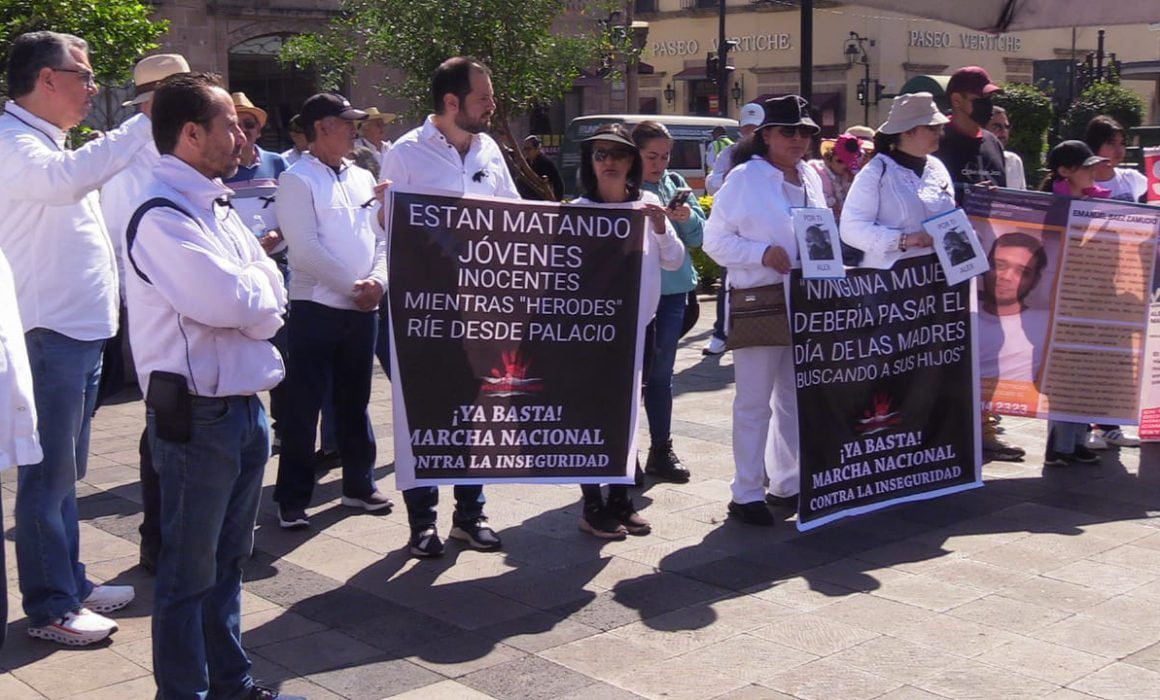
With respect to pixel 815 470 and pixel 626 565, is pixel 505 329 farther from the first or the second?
pixel 815 470

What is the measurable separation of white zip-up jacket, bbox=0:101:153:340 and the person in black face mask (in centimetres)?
439

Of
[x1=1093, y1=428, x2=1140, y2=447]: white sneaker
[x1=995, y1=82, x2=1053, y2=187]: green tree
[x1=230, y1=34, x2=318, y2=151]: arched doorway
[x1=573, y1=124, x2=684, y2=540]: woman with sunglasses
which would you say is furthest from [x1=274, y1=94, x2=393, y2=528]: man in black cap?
[x1=230, y1=34, x2=318, y2=151]: arched doorway

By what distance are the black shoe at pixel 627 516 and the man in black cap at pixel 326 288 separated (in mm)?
1177

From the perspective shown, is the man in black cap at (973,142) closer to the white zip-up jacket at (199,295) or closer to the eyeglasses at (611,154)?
the eyeglasses at (611,154)

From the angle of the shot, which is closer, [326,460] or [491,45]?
[326,460]

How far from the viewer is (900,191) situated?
6.29 metres

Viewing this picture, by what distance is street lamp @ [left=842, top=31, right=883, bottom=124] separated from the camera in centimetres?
3781

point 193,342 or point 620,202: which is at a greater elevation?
point 620,202

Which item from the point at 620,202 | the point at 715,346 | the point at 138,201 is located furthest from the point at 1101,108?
the point at 138,201

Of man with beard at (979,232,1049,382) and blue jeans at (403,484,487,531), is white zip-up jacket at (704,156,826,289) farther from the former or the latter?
blue jeans at (403,484,487,531)

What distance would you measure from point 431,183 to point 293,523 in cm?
165

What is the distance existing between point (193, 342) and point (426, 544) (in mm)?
2198

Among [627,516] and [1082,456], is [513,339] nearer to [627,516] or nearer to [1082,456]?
[627,516]

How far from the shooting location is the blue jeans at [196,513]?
11.9 feet
